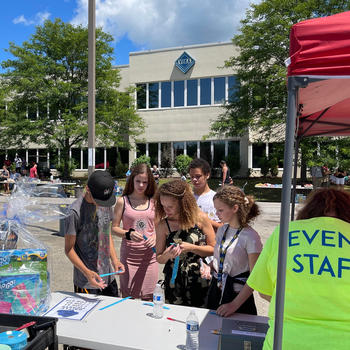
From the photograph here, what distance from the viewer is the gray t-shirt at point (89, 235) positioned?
8.66 ft

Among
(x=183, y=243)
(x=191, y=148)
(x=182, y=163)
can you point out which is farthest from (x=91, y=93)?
(x=191, y=148)

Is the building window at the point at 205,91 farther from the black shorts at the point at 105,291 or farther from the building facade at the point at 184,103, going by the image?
the black shorts at the point at 105,291

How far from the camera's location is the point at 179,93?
84.0ft

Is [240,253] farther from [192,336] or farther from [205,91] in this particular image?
[205,91]

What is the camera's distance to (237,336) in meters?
1.93

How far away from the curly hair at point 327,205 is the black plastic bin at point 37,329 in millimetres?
1437

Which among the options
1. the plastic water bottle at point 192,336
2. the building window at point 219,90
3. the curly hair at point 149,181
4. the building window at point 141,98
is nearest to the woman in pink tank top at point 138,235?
the curly hair at point 149,181

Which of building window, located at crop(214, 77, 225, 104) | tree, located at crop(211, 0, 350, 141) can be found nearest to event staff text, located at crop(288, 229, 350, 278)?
tree, located at crop(211, 0, 350, 141)

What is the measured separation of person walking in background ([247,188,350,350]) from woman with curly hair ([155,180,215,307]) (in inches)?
45.2

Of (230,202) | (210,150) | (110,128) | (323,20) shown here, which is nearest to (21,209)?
(230,202)

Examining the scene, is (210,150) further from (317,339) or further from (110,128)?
(317,339)

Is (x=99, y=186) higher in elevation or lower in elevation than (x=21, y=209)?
higher

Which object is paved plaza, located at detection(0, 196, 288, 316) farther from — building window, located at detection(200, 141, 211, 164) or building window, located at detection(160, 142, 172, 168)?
building window, located at detection(160, 142, 172, 168)

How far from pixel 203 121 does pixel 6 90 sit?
13012 mm
